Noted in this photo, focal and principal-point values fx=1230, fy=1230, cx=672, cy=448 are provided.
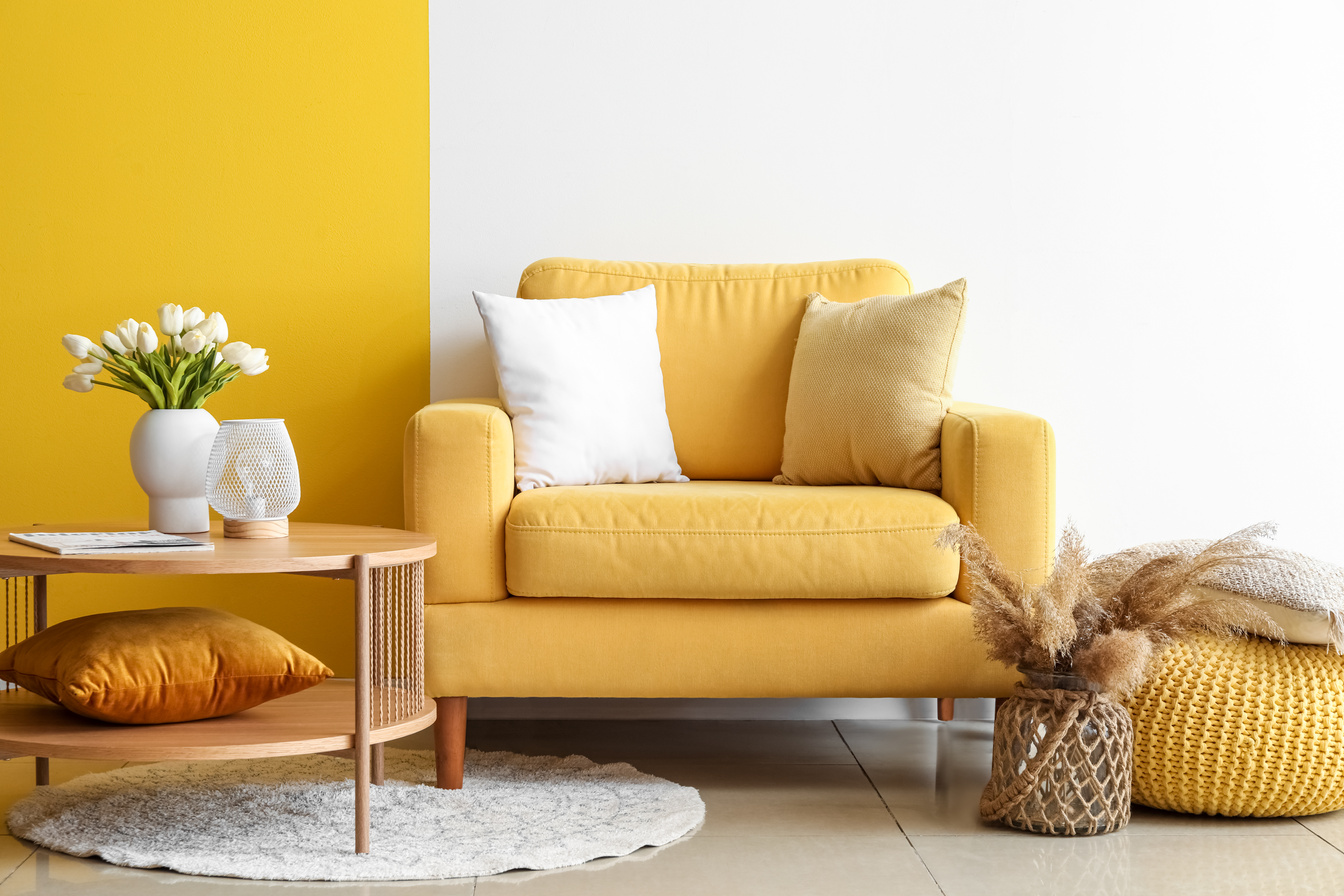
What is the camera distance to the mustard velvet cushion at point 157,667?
1810 millimetres

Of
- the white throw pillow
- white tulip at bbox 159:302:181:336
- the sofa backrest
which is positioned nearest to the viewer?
white tulip at bbox 159:302:181:336

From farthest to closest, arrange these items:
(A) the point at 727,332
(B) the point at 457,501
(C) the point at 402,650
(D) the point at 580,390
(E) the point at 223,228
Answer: (E) the point at 223,228
(A) the point at 727,332
(D) the point at 580,390
(C) the point at 402,650
(B) the point at 457,501

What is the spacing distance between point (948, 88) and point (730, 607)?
1476 mm

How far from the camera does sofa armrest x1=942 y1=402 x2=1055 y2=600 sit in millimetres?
2180

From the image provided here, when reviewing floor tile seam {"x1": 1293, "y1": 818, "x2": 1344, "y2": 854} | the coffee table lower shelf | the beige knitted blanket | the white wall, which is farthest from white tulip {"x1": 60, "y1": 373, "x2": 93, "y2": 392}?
floor tile seam {"x1": 1293, "y1": 818, "x2": 1344, "y2": 854}

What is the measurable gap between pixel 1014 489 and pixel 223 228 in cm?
191

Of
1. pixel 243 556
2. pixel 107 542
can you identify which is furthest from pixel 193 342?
pixel 243 556

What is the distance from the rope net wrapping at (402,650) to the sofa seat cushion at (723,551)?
0.17 meters

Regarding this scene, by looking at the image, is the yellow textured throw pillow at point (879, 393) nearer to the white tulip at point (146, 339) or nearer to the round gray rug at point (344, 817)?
the round gray rug at point (344, 817)

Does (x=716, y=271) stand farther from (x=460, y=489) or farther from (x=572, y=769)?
(x=572, y=769)

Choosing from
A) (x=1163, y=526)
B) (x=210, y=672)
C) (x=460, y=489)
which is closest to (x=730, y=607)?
(x=460, y=489)

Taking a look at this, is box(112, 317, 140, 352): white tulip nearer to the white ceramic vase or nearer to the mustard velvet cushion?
the white ceramic vase

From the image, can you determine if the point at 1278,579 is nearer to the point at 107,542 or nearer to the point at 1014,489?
the point at 1014,489

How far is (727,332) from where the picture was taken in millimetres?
2734
